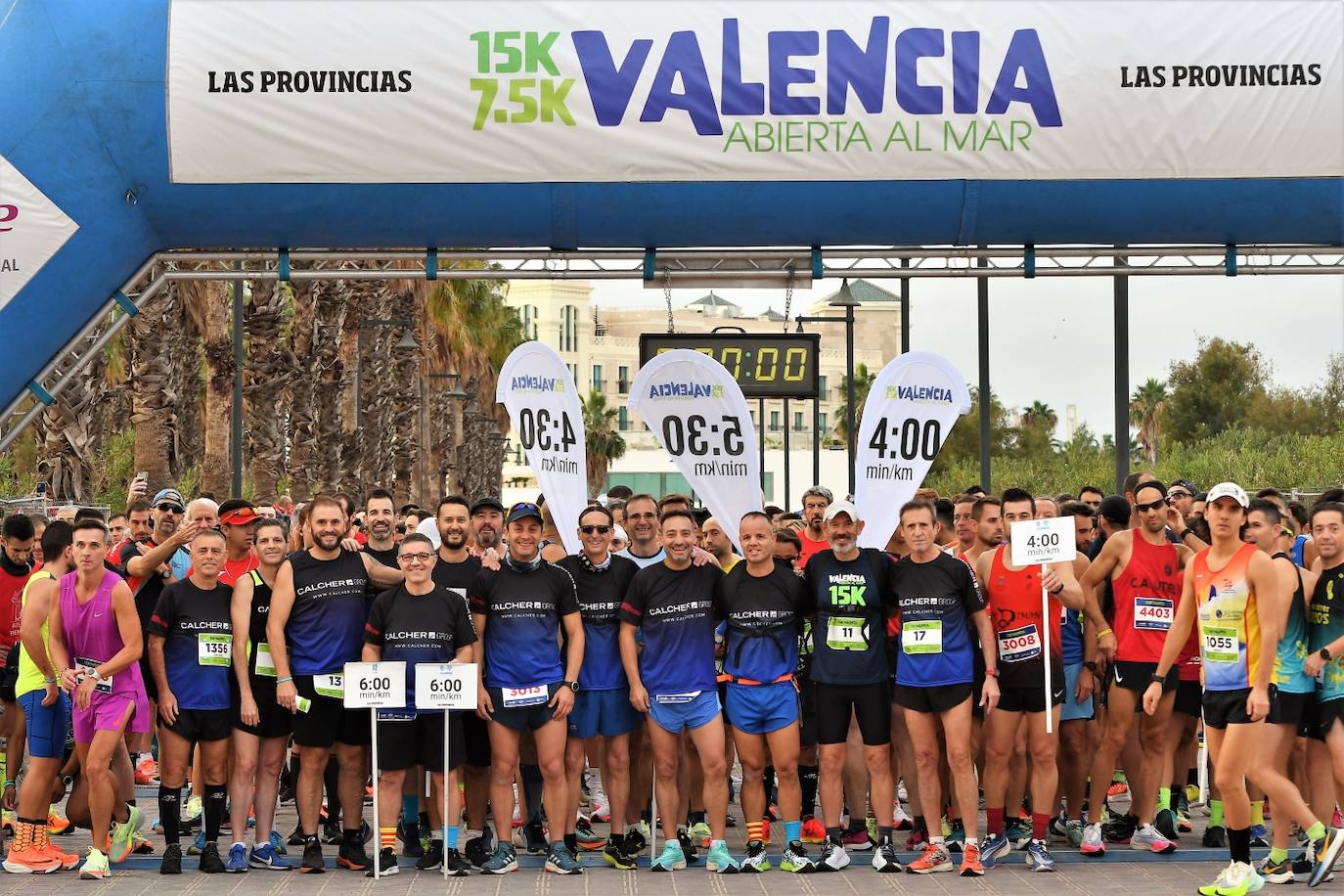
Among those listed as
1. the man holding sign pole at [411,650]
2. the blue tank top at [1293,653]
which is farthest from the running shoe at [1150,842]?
the man holding sign pole at [411,650]

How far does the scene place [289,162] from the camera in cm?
1112

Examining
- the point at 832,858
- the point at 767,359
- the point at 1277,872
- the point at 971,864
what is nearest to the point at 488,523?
the point at 832,858

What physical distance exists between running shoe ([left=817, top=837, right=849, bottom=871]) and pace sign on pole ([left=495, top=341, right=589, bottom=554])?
119 inches

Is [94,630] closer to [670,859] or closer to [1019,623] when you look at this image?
[670,859]

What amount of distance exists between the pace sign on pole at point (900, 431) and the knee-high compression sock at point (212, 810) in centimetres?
459

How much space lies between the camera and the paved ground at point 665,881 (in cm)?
943

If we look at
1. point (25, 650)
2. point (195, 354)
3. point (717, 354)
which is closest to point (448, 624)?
point (25, 650)

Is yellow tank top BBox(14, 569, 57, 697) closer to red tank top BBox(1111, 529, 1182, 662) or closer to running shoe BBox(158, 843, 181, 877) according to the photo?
running shoe BBox(158, 843, 181, 877)

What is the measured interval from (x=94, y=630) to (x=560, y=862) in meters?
3.02

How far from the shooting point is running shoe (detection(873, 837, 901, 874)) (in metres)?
10.0

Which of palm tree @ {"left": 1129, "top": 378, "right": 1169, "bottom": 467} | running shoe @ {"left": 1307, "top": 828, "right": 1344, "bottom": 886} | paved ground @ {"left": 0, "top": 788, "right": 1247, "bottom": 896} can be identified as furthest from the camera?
palm tree @ {"left": 1129, "top": 378, "right": 1169, "bottom": 467}

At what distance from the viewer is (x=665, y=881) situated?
9.75 metres

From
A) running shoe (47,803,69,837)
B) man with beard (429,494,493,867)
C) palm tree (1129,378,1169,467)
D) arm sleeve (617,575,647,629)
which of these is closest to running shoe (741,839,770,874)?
arm sleeve (617,575,647,629)

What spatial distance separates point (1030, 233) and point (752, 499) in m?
2.62
